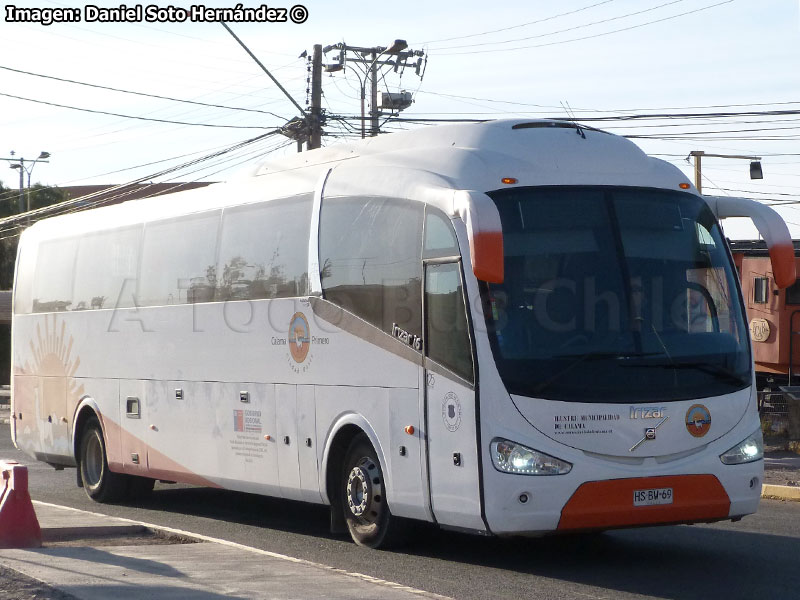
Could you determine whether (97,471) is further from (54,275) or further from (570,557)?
(570,557)

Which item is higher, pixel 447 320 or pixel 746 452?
pixel 447 320

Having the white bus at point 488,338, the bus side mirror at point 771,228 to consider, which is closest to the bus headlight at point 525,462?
the white bus at point 488,338

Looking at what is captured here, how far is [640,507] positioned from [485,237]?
2.34 m

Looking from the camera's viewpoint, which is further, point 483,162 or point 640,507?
point 483,162

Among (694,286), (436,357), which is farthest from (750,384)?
(436,357)

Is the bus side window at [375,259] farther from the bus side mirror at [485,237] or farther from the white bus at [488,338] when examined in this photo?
the bus side mirror at [485,237]

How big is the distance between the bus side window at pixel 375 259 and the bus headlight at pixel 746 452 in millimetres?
2578

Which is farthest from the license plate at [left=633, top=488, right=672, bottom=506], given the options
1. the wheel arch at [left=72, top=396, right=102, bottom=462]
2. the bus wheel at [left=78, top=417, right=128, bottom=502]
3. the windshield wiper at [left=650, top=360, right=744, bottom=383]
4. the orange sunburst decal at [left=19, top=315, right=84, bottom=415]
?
the orange sunburst decal at [left=19, top=315, right=84, bottom=415]

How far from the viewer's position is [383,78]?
121 ft

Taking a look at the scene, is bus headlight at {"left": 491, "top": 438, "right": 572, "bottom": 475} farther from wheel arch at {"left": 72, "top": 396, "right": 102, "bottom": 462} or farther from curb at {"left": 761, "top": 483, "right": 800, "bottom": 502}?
wheel arch at {"left": 72, "top": 396, "right": 102, "bottom": 462}

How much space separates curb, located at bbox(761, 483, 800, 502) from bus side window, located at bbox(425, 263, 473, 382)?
6705 millimetres

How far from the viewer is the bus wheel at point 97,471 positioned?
53.4ft

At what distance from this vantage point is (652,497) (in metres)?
9.36

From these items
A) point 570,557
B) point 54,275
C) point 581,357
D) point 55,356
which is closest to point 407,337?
point 581,357
